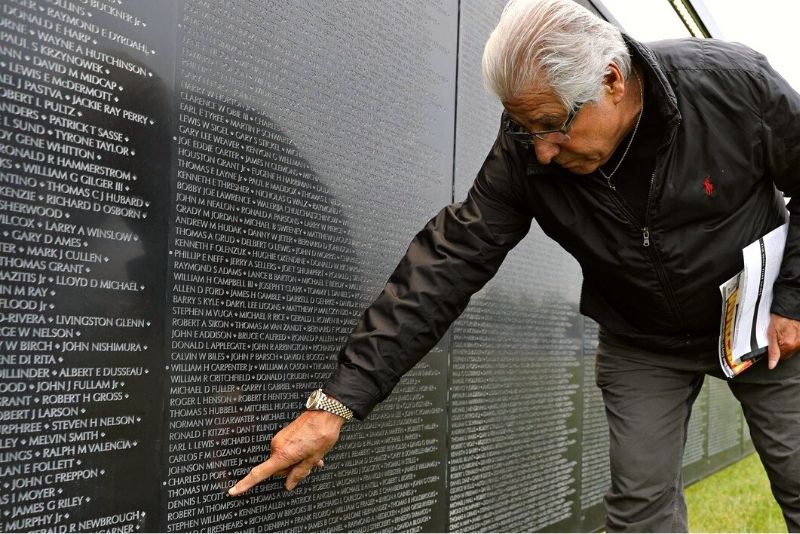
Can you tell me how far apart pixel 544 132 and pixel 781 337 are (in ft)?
3.48

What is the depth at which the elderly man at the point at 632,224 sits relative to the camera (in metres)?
2.17

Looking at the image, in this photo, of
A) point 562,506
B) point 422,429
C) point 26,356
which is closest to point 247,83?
point 26,356

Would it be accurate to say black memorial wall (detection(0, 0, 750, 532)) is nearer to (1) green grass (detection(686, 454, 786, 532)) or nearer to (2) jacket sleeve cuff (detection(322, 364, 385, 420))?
(2) jacket sleeve cuff (detection(322, 364, 385, 420))

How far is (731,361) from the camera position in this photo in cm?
247

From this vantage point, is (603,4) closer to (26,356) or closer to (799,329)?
(799,329)

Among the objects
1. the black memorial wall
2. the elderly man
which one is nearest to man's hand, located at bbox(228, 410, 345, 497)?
the elderly man

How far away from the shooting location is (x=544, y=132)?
2215 millimetres

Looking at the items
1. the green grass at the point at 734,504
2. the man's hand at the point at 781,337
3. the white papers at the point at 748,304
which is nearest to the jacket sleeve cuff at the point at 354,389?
the white papers at the point at 748,304

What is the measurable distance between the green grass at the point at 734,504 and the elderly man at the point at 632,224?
221 cm

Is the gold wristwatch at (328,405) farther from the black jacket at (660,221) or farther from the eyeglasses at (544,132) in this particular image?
the eyeglasses at (544,132)

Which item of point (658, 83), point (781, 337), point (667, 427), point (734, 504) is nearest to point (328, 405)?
point (667, 427)

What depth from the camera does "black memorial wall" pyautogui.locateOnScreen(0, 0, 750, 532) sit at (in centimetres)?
183

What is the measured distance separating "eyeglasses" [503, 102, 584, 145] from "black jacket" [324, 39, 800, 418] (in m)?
0.19

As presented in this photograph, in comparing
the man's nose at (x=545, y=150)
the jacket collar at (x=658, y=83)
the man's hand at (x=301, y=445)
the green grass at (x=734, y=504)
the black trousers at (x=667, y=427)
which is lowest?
the green grass at (x=734, y=504)
